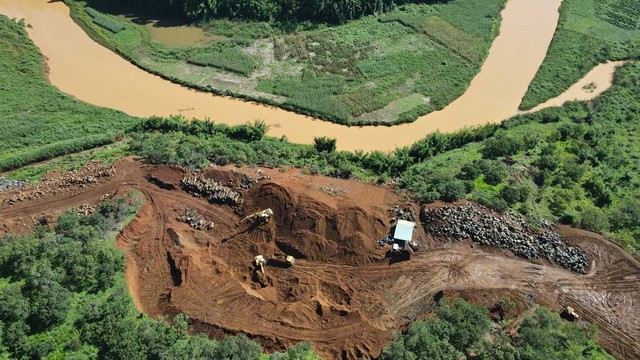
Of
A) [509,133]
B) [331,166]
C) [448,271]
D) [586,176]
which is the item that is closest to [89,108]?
[331,166]

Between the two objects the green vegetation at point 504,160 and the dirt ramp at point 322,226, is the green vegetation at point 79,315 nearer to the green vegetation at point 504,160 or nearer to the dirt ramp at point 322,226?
the dirt ramp at point 322,226

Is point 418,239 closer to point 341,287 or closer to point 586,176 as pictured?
point 341,287

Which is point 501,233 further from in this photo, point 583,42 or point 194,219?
point 583,42

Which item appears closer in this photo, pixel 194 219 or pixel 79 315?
pixel 79 315

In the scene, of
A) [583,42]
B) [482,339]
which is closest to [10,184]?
[482,339]

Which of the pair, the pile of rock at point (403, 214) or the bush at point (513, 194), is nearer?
the pile of rock at point (403, 214)

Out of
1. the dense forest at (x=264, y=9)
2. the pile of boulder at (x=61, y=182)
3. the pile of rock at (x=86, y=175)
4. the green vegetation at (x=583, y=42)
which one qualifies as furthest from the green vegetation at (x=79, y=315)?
the green vegetation at (x=583, y=42)

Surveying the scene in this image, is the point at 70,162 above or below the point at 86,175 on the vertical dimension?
below
